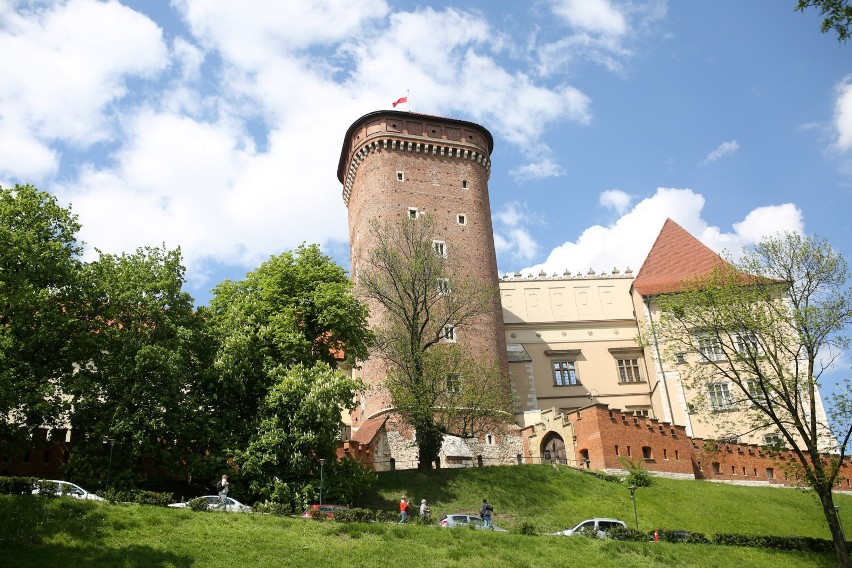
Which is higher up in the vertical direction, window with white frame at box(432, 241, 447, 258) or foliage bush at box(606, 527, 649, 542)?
window with white frame at box(432, 241, 447, 258)

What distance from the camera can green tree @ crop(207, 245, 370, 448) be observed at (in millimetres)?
29953

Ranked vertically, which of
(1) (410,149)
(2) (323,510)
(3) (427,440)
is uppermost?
(1) (410,149)

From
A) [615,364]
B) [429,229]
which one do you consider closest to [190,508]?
[429,229]

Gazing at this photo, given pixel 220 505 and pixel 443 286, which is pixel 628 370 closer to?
pixel 443 286

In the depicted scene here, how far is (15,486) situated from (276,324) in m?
11.8

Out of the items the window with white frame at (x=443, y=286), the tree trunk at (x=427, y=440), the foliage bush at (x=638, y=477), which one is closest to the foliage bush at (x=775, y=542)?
the foliage bush at (x=638, y=477)

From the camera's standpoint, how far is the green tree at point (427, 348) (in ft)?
114

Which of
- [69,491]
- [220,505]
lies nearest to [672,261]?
[220,505]

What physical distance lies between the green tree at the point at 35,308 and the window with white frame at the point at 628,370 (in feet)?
116

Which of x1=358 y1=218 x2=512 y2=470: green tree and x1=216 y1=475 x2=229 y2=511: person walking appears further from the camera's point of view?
x1=358 y1=218 x2=512 y2=470: green tree

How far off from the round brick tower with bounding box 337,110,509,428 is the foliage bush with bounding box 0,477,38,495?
74.3 feet

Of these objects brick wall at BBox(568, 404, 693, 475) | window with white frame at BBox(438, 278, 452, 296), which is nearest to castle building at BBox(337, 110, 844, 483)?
brick wall at BBox(568, 404, 693, 475)

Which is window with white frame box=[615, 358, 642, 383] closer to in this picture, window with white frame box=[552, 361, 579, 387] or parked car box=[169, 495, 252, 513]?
window with white frame box=[552, 361, 579, 387]

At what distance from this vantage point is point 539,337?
2114 inches
